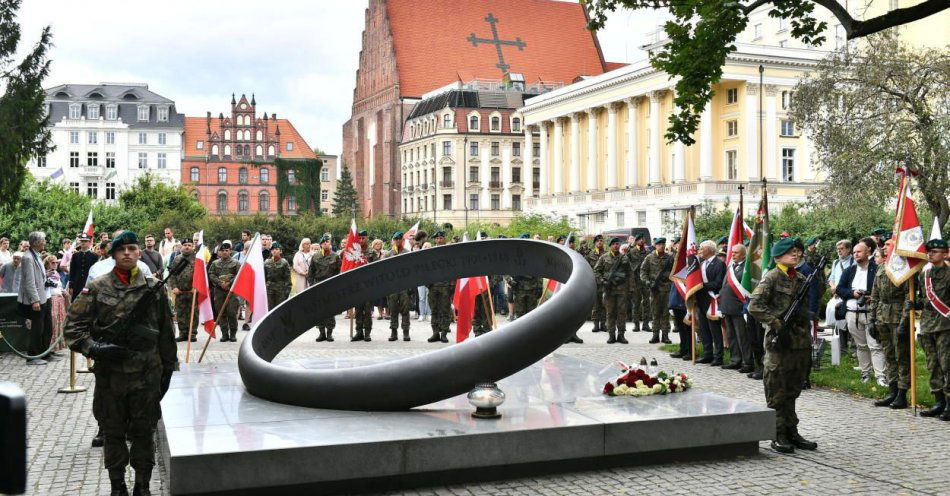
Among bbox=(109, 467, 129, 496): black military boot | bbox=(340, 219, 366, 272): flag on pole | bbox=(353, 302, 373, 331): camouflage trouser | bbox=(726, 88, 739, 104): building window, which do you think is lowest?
bbox=(109, 467, 129, 496): black military boot

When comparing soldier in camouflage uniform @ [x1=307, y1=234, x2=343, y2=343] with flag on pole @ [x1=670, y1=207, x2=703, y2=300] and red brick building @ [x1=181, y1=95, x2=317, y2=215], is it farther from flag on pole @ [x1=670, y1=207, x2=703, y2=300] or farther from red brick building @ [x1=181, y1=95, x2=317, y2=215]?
red brick building @ [x1=181, y1=95, x2=317, y2=215]

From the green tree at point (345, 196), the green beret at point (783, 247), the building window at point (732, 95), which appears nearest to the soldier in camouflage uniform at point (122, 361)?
the green beret at point (783, 247)

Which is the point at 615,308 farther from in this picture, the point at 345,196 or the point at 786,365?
the point at 345,196

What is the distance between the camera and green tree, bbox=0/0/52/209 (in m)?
31.0

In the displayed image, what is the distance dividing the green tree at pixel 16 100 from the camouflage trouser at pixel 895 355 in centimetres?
2804

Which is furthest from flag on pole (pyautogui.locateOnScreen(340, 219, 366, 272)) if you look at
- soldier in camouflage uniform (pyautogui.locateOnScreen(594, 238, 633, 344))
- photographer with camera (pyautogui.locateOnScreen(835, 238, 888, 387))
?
photographer with camera (pyautogui.locateOnScreen(835, 238, 888, 387))

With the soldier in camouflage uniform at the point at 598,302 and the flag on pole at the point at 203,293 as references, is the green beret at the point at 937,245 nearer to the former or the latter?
the flag on pole at the point at 203,293

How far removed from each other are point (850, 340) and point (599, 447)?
9.86 m

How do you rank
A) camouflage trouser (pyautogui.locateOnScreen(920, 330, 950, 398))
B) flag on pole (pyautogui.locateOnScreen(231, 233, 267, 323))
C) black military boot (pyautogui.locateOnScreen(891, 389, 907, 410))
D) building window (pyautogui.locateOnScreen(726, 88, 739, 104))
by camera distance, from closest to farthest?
camouflage trouser (pyautogui.locateOnScreen(920, 330, 950, 398)), black military boot (pyautogui.locateOnScreen(891, 389, 907, 410)), flag on pole (pyautogui.locateOnScreen(231, 233, 267, 323)), building window (pyautogui.locateOnScreen(726, 88, 739, 104))

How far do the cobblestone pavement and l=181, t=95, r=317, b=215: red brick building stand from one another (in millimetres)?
98707

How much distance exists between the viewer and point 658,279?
1953cm

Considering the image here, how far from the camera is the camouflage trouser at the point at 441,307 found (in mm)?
19531

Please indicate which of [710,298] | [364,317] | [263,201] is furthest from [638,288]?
[263,201]

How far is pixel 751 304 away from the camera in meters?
9.37
